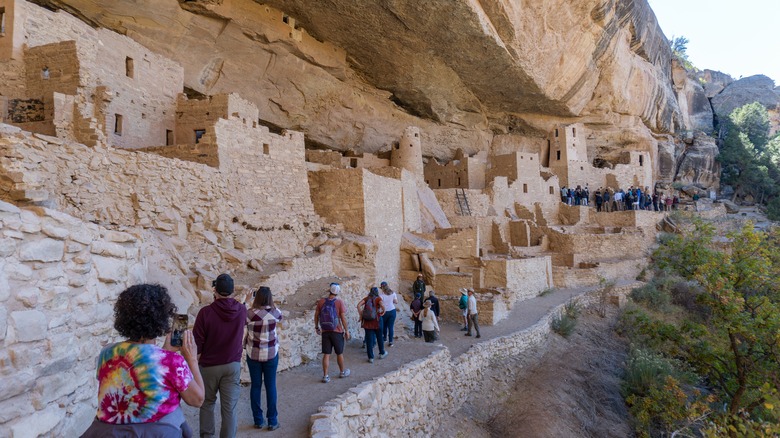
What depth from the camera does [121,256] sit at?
3041 millimetres

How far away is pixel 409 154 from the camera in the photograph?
1688 centimetres

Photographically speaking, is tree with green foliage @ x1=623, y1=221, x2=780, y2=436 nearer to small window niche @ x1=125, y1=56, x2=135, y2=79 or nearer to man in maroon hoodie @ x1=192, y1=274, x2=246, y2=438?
man in maroon hoodie @ x1=192, y1=274, x2=246, y2=438

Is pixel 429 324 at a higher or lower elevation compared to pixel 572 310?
higher

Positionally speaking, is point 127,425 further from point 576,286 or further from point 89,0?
point 576,286

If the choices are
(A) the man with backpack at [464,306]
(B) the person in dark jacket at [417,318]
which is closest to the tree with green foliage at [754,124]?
(A) the man with backpack at [464,306]

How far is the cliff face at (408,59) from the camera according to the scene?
12.5 meters

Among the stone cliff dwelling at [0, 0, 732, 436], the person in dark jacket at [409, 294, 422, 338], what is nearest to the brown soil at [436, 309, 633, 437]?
the person in dark jacket at [409, 294, 422, 338]

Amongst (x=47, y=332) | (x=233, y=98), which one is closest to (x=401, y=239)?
(x=233, y=98)

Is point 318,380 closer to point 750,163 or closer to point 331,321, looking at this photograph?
point 331,321

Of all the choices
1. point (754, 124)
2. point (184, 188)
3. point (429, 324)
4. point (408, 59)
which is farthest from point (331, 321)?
point (754, 124)

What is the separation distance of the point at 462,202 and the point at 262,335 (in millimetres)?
13435

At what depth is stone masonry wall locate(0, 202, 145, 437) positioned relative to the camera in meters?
2.06

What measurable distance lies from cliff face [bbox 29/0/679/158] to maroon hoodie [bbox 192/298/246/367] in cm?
1026

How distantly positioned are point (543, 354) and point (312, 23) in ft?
36.9
